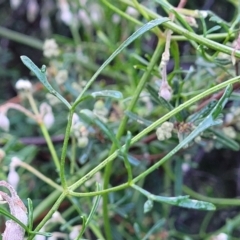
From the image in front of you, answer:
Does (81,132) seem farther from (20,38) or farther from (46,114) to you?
(20,38)

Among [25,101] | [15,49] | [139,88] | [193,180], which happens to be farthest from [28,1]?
[139,88]

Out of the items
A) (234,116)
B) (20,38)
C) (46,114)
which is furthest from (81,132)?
(20,38)

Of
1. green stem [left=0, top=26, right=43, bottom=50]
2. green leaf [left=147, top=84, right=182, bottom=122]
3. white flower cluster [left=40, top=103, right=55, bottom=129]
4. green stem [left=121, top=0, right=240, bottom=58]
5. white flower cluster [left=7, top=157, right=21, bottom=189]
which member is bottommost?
white flower cluster [left=7, top=157, right=21, bottom=189]

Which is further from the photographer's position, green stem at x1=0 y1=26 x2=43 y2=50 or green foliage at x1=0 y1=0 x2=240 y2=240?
green stem at x1=0 y1=26 x2=43 y2=50

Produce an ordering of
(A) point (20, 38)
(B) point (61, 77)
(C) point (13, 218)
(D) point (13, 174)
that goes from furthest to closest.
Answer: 1. (A) point (20, 38)
2. (B) point (61, 77)
3. (D) point (13, 174)
4. (C) point (13, 218)

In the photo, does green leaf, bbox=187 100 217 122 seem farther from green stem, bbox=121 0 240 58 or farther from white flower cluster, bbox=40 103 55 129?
white flower cluster, bbox=40 103 55 129

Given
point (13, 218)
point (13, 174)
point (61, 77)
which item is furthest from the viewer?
point (61, 77)

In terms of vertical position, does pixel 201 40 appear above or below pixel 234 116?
above

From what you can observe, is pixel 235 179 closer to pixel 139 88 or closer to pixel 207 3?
pixel 207 3

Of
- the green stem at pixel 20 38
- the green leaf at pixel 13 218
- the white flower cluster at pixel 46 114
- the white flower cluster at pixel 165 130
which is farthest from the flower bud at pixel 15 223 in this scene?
the green stem at pixel 20 38

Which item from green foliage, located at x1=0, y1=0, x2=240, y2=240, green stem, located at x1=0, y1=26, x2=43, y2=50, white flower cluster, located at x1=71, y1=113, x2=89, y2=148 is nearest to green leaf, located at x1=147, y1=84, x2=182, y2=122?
green foliage, located at x1=0, y1=0, x2=240, y2=240

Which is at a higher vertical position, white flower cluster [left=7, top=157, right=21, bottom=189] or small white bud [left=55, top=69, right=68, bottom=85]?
small white bud [left=55, top=69, right=68, bottom=85]
